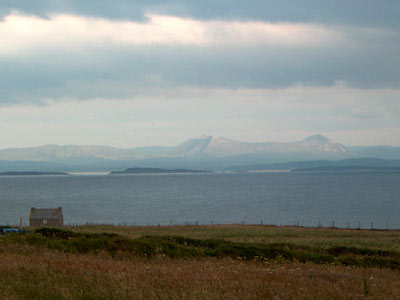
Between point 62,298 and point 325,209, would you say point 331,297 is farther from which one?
point 325,209

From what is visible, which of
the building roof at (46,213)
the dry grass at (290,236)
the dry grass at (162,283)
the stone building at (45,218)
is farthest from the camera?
the building roof at (46,213)

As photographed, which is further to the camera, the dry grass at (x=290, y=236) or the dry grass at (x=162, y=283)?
the dry grass at (x=290, y=236)

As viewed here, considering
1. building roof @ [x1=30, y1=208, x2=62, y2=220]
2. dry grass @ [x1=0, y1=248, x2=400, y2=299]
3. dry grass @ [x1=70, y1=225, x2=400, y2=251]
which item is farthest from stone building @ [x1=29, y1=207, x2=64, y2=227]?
dry grass @ [x1=0, y1=248, x2=400, y2=299]

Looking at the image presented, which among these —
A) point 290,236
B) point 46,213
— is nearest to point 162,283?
point 290,236

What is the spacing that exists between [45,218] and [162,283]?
55543mm

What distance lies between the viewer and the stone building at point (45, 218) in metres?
62.8

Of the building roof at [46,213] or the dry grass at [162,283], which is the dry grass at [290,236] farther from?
the dry grass at [162,283]

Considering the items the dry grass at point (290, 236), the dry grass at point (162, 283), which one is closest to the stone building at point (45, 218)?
the dry grass at point (290, 236)

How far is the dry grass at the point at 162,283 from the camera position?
10266 millimetres

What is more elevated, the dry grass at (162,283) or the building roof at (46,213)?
the dry grass at (162,283)

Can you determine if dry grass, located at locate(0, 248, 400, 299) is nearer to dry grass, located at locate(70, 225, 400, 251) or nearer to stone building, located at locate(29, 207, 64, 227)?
dry grass, located at locate(70, 225, 400, 251)

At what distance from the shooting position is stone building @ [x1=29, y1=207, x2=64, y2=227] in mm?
62844

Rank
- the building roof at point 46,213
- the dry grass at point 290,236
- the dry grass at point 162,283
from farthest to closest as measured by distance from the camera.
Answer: the building roof at point 46,213 < the dry grass at point 290,236 < the dry grass at point 162,283

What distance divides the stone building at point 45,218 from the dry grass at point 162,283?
50.2m
